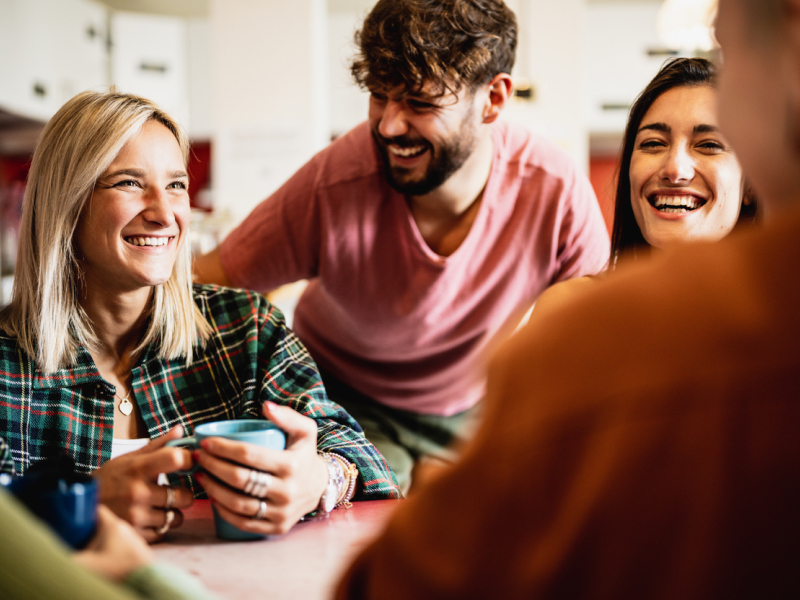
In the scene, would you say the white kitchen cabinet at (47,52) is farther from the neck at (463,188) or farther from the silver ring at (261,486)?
the silver ring at (261,486)

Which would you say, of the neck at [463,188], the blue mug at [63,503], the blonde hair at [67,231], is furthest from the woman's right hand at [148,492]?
the neck at [463,188]

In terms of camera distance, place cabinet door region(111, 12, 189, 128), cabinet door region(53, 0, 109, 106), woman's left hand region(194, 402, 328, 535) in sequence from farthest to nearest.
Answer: cabinet door region(111, 12, 189, 128) → cabinet door region(53, 0, 109, 106) → woman's left hand region(194, 402, 328, 535)

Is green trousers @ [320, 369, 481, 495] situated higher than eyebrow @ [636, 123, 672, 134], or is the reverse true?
eyebrow @ [636, 123, 672, 134]

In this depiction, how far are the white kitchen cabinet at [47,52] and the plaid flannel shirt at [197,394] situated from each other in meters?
3.18

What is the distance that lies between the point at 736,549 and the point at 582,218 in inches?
54.1

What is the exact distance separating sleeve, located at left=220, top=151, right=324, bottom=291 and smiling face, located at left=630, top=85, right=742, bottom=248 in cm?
73

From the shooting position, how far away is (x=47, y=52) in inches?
159

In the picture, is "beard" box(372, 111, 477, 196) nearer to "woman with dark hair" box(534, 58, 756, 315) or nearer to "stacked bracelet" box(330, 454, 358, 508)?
"woman with dark hair" box(534, 58, 756, 315)

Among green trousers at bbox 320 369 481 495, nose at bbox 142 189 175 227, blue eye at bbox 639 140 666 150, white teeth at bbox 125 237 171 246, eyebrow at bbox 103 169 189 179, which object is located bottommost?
green trousers at bbox 320 369 481 495

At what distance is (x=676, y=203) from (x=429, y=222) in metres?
0.59

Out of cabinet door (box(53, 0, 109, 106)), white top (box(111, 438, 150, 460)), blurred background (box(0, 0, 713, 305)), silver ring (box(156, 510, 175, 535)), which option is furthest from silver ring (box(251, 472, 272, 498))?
cabinet door (box(53, 0, 109, 106))

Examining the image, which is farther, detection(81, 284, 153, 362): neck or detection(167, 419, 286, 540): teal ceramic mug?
detection(81, 284, 153, 362): neck

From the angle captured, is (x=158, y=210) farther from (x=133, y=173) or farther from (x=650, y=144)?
(x=650, y=144)

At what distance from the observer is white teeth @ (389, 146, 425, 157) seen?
1.57m
